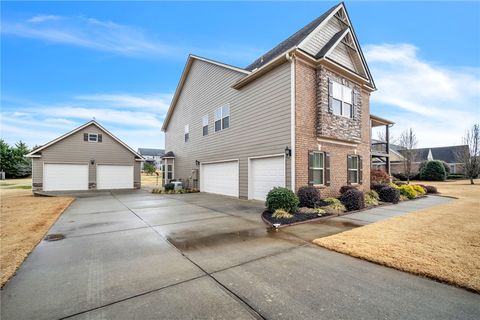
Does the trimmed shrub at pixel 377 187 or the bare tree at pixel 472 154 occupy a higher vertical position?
the bare tree at pixel 472 154

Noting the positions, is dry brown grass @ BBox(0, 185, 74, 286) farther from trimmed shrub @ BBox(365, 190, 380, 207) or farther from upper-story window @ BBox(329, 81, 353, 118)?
trimmed shrub @ BBox(365, 190, 380, 207)

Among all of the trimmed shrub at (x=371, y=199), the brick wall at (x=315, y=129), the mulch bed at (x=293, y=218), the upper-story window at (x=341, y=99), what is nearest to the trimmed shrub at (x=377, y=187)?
the trimmed shrub at (x=371, y=199)

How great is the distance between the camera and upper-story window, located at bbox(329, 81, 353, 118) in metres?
10.7

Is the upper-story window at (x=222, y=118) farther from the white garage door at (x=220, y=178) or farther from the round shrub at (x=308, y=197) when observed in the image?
the round shrub at (x=308, y=197)

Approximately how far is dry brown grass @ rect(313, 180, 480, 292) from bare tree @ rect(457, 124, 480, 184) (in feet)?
80.8

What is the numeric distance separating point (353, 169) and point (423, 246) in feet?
26.5

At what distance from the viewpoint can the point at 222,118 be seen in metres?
14.1

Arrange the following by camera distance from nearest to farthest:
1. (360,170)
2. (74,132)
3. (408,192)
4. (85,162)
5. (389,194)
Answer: (389,194), (360,170), (408,192), (74,132), (85,162)

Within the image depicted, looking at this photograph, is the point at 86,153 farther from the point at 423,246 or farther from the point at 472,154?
the point at 472,154

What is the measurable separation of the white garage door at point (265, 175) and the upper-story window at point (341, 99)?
3725mm

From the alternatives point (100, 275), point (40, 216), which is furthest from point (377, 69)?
point (40, 216)

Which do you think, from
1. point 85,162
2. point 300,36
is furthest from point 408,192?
point 85,162

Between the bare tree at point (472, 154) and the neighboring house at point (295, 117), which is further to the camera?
the bare tree at point (472, 154)

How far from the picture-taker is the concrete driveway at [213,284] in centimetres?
258
